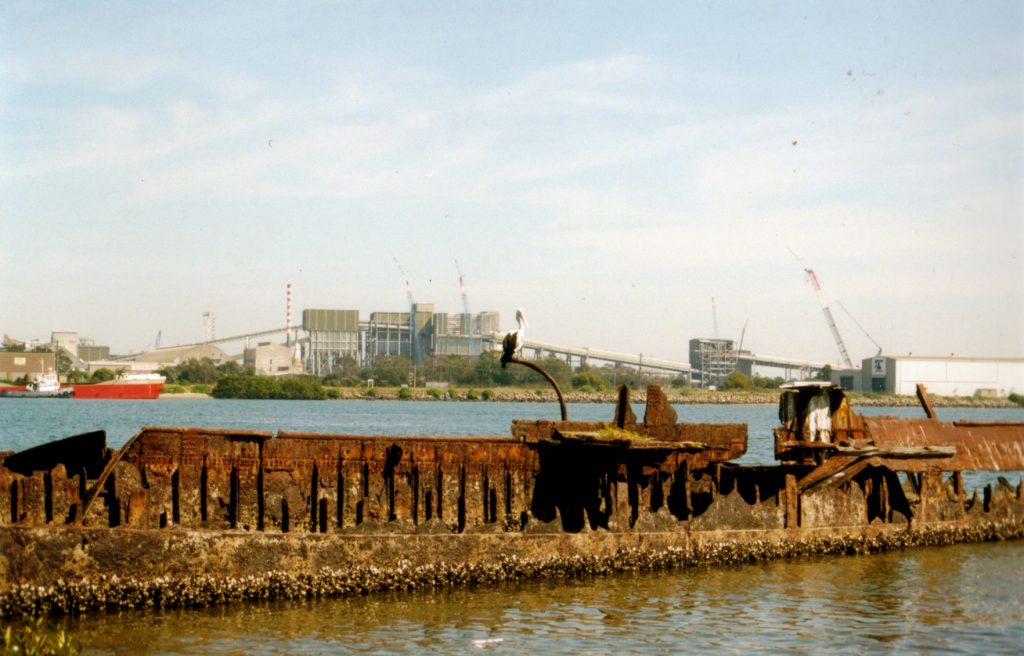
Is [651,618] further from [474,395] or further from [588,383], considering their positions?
[588,383]

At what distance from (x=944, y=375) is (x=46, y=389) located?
103 metres

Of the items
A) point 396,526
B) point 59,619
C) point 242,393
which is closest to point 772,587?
point 396,526

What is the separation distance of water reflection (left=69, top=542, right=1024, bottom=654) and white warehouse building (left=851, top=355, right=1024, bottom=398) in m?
121

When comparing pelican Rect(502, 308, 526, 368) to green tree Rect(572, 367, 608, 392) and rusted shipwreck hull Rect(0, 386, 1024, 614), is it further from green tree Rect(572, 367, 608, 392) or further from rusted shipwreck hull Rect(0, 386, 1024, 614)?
green tree Rect(572, 367, 608, 392)

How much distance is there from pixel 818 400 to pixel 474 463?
7.75 meters

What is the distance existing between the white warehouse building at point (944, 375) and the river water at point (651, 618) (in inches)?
4736

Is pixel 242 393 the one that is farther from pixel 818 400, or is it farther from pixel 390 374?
pixel 818 400

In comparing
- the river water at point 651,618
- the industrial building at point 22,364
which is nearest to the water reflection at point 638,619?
the river water at point 651,618

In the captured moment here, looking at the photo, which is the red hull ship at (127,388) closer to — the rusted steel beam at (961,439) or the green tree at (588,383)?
the green tree at (588,383)

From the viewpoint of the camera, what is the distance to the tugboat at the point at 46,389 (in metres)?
138

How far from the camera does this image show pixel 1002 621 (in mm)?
17078

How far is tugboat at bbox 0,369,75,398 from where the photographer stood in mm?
138375

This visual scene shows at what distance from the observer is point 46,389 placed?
138 meters

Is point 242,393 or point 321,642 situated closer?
point 321,642
